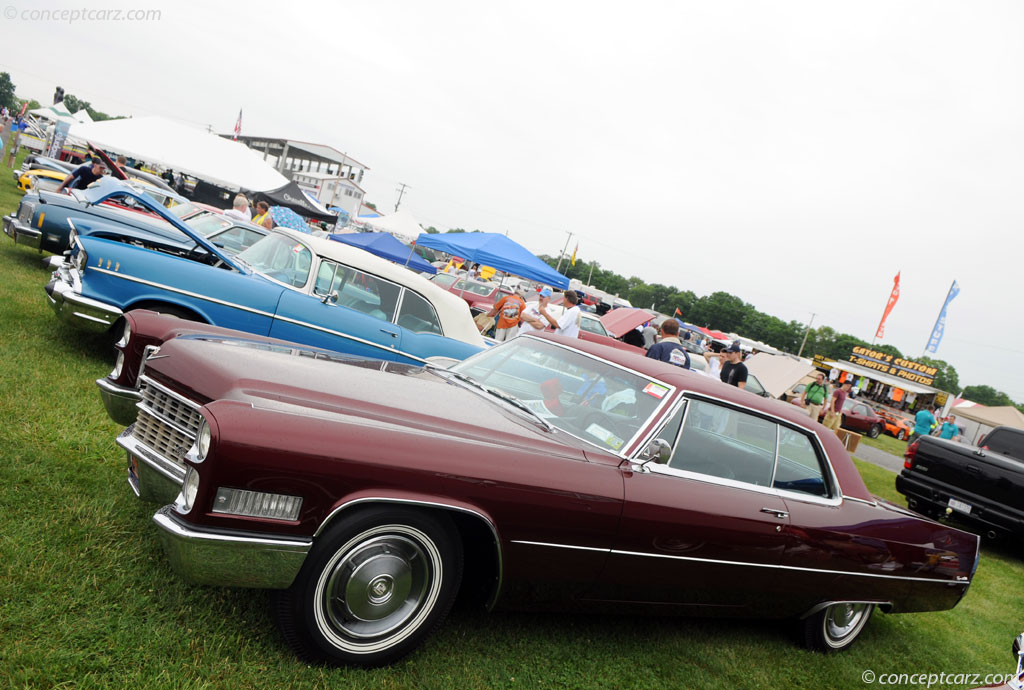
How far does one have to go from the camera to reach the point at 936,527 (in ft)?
12.9

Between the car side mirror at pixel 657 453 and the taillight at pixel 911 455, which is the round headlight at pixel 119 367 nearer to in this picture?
the car side mirror at pixel 657 453

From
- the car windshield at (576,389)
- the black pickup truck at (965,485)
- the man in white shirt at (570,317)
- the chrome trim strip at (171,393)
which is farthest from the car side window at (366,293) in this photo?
the black pickup truck at (965,485)

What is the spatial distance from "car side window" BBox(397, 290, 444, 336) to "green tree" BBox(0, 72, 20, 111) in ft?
432

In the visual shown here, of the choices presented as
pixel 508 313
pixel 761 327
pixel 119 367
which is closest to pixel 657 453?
pixel 119 367

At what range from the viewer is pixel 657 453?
2.93 m

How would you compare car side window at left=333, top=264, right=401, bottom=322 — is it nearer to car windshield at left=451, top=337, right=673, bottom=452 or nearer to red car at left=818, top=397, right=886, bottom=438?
car windshield at left=451, top=337, right=673, bottom=452

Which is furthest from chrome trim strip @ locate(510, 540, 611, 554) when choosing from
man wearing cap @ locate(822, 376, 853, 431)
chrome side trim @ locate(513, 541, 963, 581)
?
man wearing cap @ locate(822, 376, 853, 431)

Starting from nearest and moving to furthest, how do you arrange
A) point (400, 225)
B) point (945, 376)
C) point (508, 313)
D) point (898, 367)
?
point (508, 313) < point (400, 225) < point (898, 367) < point (945, 376)

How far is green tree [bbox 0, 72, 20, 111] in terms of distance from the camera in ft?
338

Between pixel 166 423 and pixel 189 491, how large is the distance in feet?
1.56

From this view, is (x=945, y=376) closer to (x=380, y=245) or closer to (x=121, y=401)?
(x=380, y=245)

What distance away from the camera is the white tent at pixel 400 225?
30.2 m

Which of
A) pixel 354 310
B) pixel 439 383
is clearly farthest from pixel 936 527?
pixel 354 310

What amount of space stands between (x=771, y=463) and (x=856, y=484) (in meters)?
0.76
